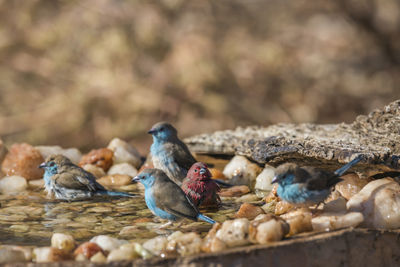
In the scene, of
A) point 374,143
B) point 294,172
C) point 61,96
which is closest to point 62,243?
point 294,172

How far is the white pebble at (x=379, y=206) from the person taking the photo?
3186 mm

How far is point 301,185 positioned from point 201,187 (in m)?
0.89

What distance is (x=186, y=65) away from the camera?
Result: 10.1 meters

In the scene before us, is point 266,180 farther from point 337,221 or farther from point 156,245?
point 156,245

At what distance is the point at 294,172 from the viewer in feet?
10.3

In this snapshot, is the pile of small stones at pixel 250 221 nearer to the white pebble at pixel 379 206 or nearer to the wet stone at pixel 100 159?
the white pebble at pixel 379 206

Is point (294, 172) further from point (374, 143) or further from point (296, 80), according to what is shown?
point (296, 80)

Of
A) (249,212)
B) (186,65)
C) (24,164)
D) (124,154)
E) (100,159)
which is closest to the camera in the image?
(249,212)

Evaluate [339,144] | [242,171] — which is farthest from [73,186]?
[339,144]

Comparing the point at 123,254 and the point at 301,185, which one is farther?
the point at 301,185

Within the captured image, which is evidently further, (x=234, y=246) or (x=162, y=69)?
(x=162, y=69)

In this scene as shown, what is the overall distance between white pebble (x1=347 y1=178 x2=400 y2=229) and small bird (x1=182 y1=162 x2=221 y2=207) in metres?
0.93

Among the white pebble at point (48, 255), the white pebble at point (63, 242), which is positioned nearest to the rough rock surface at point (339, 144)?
the white pebble at point (63, 242)

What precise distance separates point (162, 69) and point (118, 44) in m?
0.98
